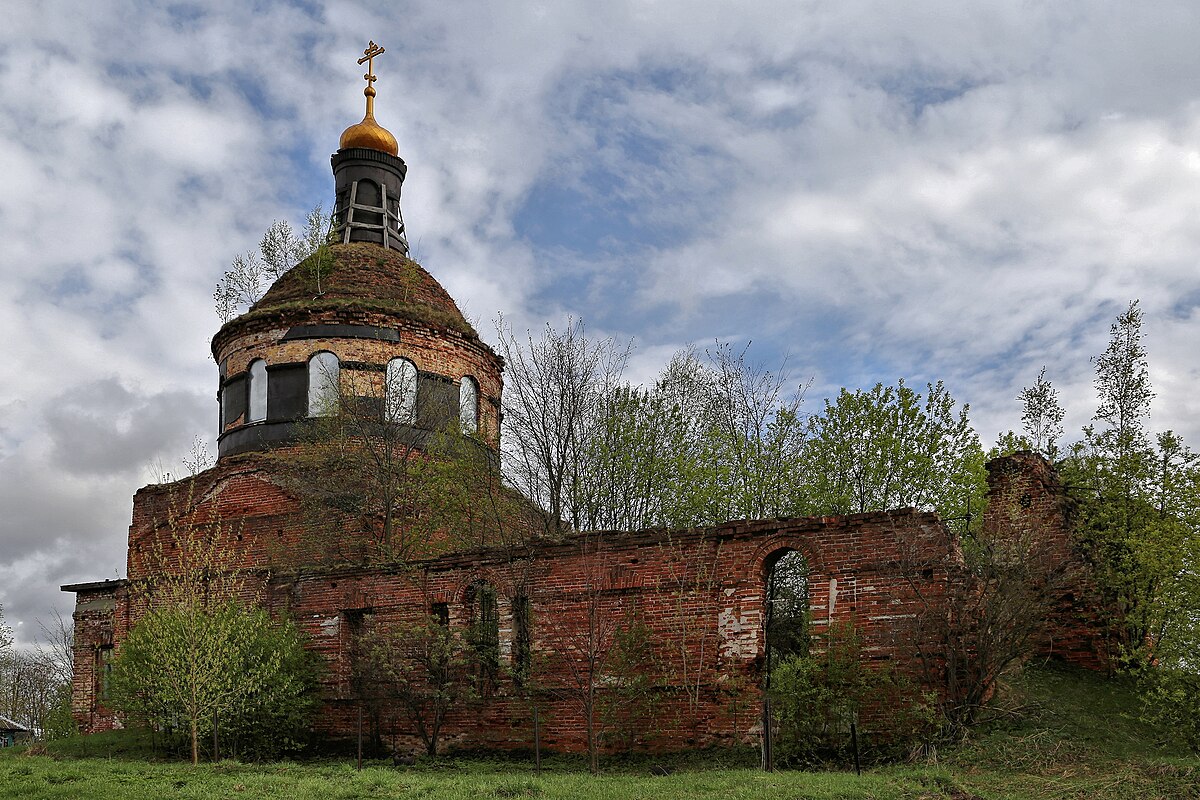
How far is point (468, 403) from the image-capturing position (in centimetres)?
2536

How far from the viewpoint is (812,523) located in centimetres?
1432

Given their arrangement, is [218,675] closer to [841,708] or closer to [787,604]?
[841,708]

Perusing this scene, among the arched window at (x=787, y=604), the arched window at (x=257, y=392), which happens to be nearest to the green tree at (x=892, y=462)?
the arched window at (x=787, y=604)

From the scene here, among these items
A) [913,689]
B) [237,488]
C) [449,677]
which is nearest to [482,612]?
[449,677]

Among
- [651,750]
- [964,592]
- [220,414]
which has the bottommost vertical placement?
[651,750]

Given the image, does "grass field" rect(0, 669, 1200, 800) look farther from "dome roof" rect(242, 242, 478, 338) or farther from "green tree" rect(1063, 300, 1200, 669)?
"dome roof" rect(242, 242, 478, 338)

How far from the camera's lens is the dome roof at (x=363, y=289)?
80.6ft

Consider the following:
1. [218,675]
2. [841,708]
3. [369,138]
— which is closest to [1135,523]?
[841,708]

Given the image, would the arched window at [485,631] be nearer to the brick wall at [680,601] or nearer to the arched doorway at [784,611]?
the brick wall at [680,601]

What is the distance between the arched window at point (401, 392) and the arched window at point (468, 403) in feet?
4.14

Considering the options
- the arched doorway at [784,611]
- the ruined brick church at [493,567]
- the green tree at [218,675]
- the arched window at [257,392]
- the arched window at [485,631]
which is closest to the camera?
the ruined brick church at [493,567]

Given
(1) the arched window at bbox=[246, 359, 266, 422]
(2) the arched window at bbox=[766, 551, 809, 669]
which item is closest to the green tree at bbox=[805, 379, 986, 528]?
(2) the arched window at bbox=[766, 551, 809, 669]

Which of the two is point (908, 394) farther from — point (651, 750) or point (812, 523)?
point (651, 750)

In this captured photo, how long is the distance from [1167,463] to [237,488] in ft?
56.9
